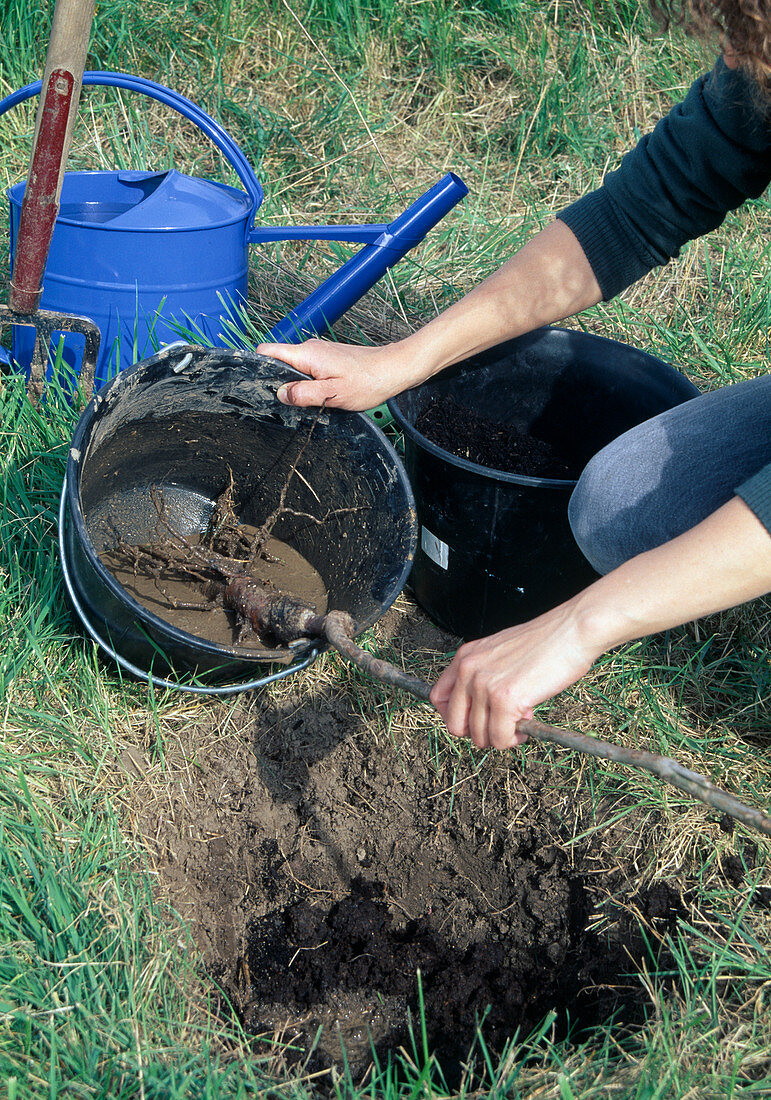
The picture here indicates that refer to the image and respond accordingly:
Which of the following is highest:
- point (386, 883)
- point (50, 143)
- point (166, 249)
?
point (50, 143)

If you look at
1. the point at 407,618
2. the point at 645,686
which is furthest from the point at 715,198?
the point at 407,618

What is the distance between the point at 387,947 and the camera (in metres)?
1.58

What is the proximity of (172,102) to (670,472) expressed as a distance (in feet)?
4.73

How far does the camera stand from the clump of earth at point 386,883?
1493mm

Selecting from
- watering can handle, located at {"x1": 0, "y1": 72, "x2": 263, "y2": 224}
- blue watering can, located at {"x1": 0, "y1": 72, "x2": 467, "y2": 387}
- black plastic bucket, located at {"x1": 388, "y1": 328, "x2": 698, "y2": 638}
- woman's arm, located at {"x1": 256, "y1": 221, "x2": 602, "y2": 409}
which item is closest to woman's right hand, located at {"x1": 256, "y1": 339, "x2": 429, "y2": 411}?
woman's arm, located at {"x1": 256, "y1": 221, "x2": 602, "y2": 409}

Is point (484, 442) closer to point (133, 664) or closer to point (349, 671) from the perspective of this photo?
point (349, 671)

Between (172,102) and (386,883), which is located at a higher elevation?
(172,102)

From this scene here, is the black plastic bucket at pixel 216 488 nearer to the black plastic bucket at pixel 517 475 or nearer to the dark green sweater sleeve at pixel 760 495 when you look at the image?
the black plastic bucket at pixel 517 475

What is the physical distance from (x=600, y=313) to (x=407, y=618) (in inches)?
46.1

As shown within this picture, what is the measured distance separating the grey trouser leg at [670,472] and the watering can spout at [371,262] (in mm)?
764

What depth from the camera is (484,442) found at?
6.93 feet

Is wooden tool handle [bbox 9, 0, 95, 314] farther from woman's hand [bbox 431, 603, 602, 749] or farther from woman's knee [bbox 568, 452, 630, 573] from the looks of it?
woman's hand [bbox 431, 603, 602, 749]

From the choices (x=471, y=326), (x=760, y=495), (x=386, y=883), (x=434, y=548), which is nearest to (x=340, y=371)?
(x=471, y=326)

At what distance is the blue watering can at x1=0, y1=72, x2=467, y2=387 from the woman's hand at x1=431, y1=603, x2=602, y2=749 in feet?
4.09
